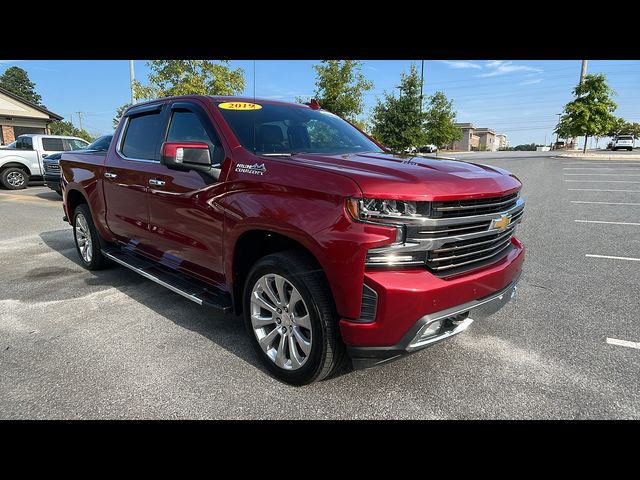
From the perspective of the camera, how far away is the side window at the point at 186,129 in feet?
11.1

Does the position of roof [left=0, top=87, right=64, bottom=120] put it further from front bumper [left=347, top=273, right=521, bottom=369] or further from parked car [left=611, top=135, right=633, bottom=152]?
parked car [left=611, top=135, right=633, bottom=152]

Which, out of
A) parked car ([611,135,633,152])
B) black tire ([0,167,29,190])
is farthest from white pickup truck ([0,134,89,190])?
parked car ([611,135,633,152])

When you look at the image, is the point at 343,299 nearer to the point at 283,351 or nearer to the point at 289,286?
the point at 289,286

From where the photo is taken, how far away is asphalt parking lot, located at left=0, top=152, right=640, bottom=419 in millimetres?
2539

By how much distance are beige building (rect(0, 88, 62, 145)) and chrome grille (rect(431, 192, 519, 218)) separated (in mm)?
31599

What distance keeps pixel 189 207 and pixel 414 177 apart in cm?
186

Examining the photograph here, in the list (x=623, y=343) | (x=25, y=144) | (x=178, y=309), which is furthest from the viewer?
(x=25, y=144)

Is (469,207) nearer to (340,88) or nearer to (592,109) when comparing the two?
(340,88)

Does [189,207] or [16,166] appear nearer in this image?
[189,207]

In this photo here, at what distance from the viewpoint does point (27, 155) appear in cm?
1514

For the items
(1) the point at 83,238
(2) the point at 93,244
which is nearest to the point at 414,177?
(2) the point at 93,244
